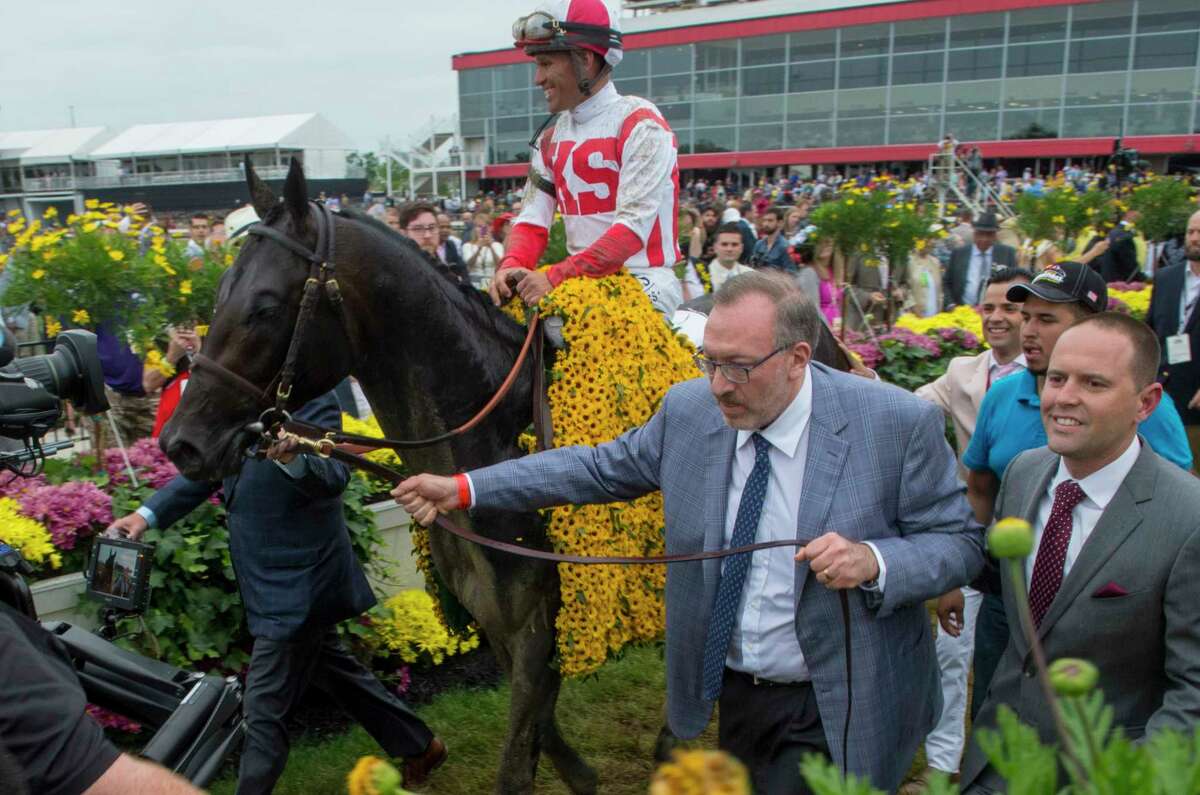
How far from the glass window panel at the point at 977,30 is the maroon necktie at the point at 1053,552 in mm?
38523

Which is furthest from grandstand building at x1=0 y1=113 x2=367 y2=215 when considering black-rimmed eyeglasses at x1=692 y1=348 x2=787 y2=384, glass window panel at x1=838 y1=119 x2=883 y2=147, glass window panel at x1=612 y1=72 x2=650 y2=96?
black-rimmed eyeglasses at x1=692 y1=348 x2=787 y2=384

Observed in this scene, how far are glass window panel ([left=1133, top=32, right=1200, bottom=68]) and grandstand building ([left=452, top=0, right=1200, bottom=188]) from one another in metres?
0.04

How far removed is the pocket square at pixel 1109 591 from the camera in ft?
7.29

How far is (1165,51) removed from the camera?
3394cm

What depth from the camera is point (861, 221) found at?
880cm

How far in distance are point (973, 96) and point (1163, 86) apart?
6.22m

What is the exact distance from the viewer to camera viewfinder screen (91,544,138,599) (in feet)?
10.7

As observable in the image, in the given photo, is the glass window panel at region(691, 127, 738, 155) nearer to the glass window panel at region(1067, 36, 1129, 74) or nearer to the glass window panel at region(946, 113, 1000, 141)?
the glass window panel at region(946, 113, 1000, 141)

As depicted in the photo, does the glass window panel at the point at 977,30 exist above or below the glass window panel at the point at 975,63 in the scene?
above

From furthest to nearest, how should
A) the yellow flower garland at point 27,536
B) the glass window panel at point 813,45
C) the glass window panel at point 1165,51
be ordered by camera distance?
the glass window panel at point 813,45, the glass window panel at point 1165,51, the yellow flower garland at point 27,536

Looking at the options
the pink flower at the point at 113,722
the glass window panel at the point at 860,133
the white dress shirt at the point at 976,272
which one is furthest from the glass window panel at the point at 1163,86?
the pink flower at the point at 113,722

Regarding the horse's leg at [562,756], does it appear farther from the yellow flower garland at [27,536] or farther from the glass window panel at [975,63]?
the glass window panel at [975,63]

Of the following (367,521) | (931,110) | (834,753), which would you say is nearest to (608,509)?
(834,753)

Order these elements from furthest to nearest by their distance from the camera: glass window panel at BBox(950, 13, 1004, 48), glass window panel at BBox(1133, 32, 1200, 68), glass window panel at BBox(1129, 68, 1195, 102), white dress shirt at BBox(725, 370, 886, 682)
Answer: glass window panel at BBox(950, 13, 1004, 48), glass window panel at BBox(1129, 68, 1195, 102), glass window panel at BBox(1133, 32, 1200, 68), white dress shirt at BBox(725, 370, 886, 682)
